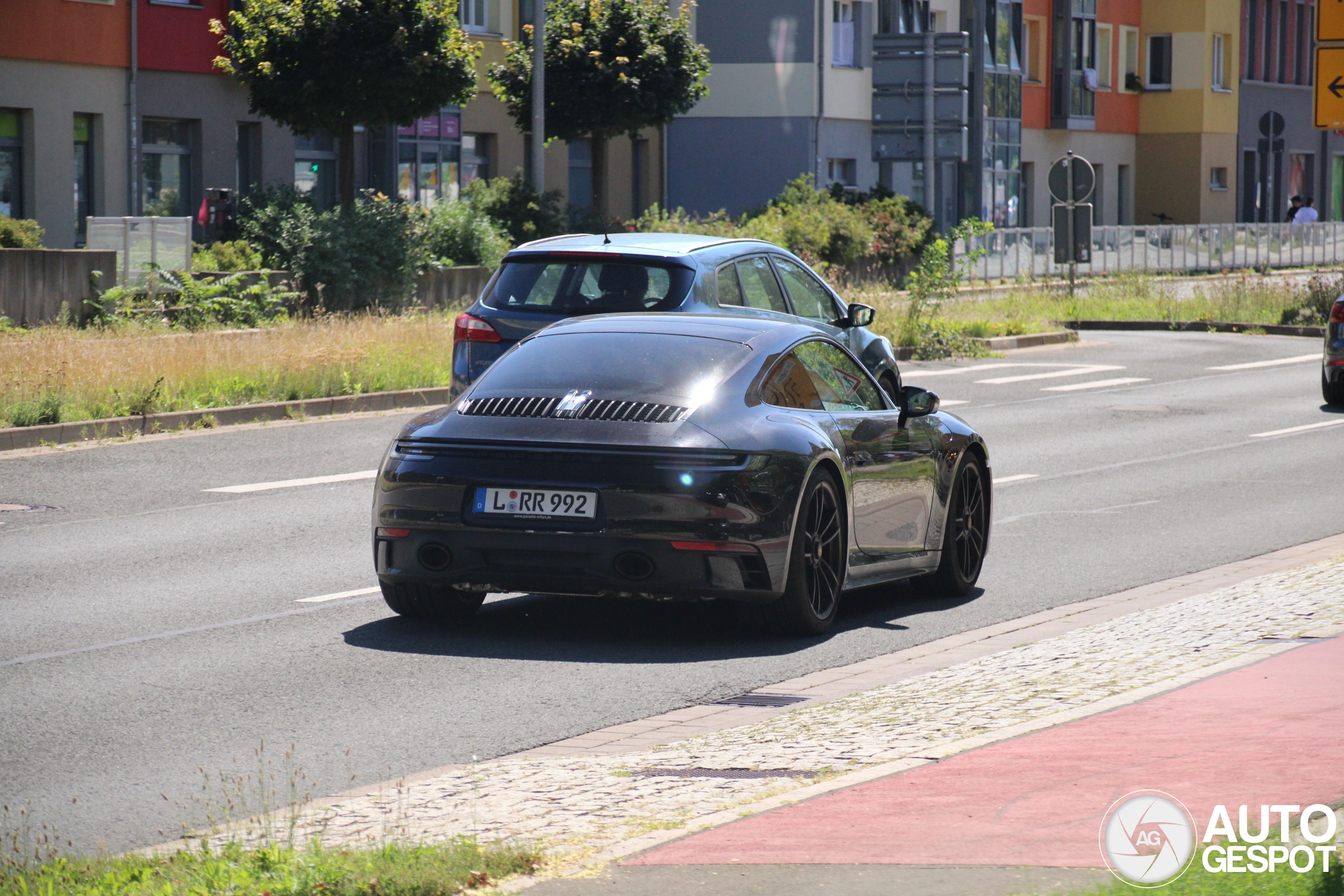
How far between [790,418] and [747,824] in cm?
390

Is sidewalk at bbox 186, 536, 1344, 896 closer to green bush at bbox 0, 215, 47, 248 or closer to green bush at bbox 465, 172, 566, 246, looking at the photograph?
green bush at bbox 0, 215, 47, 248

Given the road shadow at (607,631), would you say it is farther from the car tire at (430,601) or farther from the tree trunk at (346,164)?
the tree trunk at (346,164)

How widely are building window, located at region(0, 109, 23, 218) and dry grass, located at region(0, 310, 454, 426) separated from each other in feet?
32.0

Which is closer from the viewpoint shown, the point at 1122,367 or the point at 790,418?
the point at 790,418

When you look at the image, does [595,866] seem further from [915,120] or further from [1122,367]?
[915,120]

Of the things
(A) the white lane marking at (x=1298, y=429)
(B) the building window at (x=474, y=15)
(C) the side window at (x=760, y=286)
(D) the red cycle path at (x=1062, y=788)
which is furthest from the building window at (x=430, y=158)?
(D) the red cycle path at (x=1062, y=788)

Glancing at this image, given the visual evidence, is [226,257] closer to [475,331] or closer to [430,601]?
[475,331]

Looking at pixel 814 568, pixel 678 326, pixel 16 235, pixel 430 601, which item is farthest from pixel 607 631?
pixel 16 235

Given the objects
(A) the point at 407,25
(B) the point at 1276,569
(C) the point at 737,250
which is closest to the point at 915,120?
(A) the point at 407,25

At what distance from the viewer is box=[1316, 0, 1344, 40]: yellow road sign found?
9.99 metres

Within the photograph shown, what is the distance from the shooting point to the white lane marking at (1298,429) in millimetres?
19172

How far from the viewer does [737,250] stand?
14.6 metres

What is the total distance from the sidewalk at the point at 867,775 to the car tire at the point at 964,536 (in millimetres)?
1143

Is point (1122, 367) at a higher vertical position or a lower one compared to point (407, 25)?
lower
